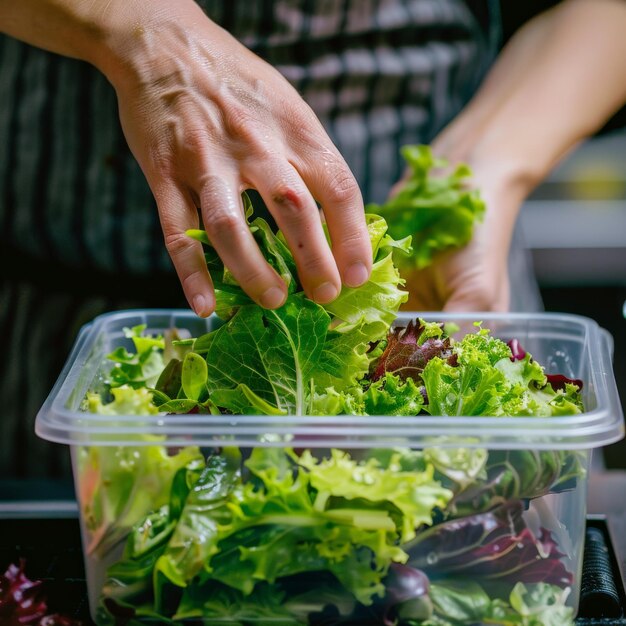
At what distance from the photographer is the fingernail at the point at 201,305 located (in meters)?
0.68

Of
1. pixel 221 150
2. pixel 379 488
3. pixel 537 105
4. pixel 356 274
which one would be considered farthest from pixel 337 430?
pixel 537 105

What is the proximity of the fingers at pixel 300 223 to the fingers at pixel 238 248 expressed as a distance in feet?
0.08

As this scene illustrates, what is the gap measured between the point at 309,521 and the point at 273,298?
0.57ft

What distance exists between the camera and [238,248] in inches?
25.7

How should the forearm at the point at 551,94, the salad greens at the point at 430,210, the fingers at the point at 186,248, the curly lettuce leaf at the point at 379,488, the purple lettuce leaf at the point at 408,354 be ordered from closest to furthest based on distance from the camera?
the curly lettuce leaf at the point at 379,488
the fingers at the point at 186,248
the purple lettuce leaf at the point at 408,354
the salad greens at the point at 430,210
the forearm at the point at 551,94

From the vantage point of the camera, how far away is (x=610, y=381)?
0.74 m

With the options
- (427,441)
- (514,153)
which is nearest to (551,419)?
(427,441)

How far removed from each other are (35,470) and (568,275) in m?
2.18

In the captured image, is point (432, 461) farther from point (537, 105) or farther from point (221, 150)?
point (537, 105)

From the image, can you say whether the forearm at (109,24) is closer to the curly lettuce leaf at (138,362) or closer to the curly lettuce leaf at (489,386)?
the curly lettuce leaf at (138,362)

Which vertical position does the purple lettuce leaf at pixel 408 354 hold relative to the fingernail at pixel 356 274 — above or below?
below

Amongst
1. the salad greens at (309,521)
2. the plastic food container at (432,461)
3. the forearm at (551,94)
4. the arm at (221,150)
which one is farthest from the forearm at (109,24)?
the forearm at (551,94)

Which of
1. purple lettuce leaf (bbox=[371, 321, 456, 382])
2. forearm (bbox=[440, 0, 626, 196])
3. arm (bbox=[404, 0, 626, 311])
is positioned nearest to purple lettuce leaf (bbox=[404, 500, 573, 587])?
purple lettuce leaf (bbox=[371, 321, 456, 382])

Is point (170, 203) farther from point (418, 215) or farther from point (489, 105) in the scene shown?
point (489, 105)
